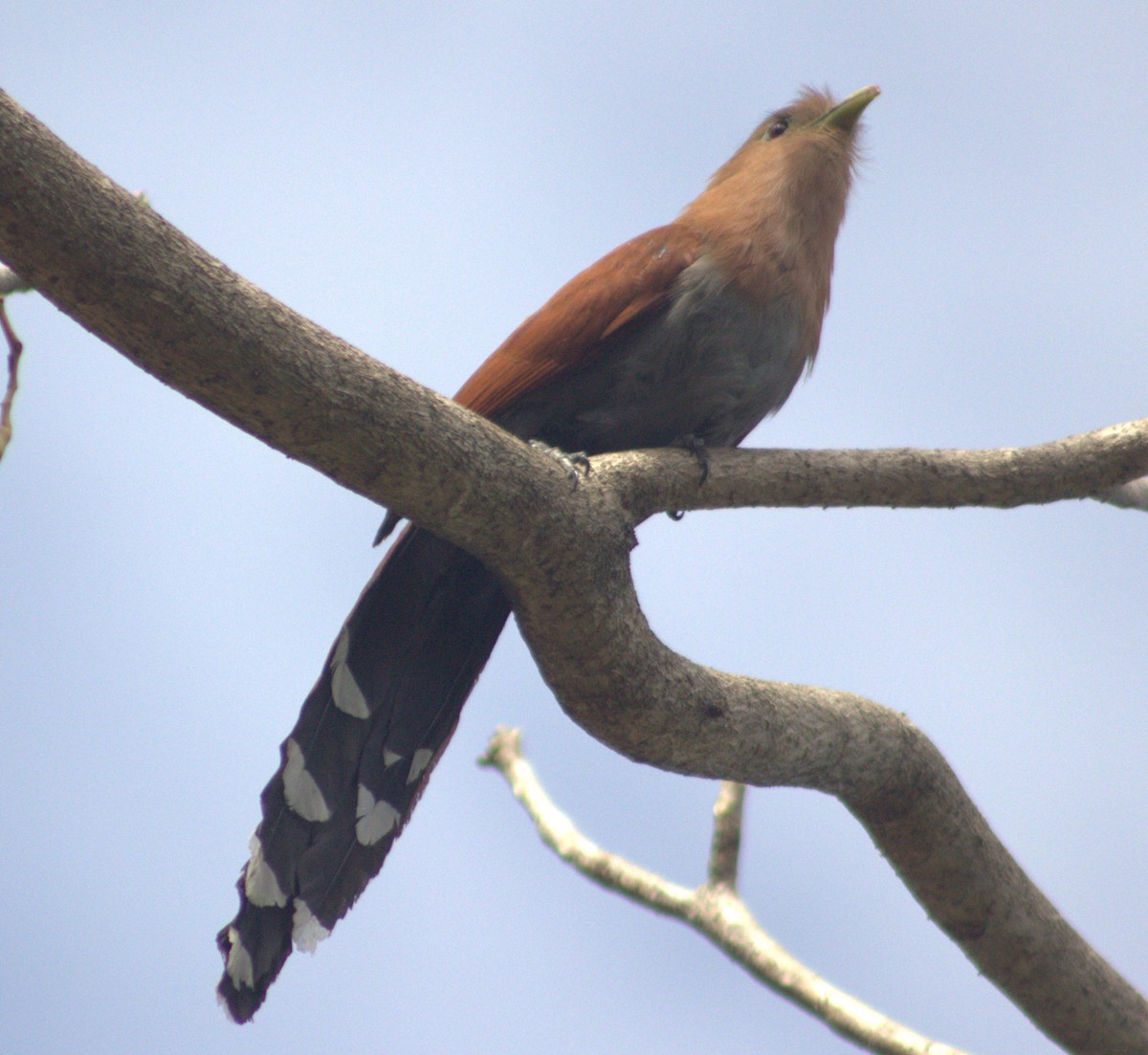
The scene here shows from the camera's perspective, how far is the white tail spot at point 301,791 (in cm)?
224

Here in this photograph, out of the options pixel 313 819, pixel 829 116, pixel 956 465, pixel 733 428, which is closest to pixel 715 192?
pixel 829 116

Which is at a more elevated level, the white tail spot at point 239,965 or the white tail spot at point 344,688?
the white tail spot at point 344,688

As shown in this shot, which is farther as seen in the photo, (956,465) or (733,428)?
(733,428)

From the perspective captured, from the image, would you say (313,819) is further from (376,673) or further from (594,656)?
(594,656)

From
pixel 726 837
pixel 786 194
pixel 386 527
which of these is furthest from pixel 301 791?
pixel 786 194

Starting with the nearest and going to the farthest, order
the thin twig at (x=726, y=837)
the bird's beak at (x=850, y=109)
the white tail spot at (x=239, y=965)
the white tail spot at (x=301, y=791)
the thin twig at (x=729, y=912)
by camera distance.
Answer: the white tail spot at (x=239, y=965), the white tail spot at (x=301, y=791), the thin twig at (x=729, y=912), the bird's beak at (x=850, y=109), the thin twig at (x=726, y=837)

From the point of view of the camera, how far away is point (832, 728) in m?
2.25

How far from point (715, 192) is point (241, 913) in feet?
6.30

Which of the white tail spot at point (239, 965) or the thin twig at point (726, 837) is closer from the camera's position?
the white tail spot at point (239, 965)

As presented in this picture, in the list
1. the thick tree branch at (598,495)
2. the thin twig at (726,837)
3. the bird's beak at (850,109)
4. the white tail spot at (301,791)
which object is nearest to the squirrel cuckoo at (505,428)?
the white tail spot at (301,791)

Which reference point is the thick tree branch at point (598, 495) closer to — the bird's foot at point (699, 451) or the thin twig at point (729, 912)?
the bird's foot at point (699, 451)

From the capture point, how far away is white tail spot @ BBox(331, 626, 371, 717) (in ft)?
7.63

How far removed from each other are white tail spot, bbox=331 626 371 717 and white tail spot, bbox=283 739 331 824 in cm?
13

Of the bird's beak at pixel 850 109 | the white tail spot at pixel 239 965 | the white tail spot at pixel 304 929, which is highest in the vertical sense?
the bird's beak at pixel 850 109
